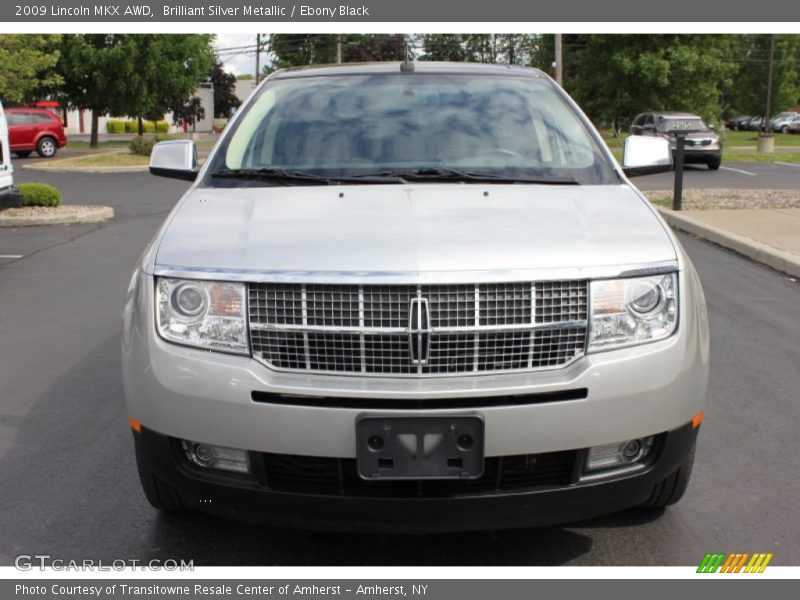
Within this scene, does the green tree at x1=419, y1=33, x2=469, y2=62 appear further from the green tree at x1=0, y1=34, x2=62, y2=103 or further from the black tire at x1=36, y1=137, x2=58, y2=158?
the green tree at x1=0, y1=34, x2=62, y2=103

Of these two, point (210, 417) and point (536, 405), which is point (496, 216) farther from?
point (210, 417)

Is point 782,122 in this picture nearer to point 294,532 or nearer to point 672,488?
point 672,488

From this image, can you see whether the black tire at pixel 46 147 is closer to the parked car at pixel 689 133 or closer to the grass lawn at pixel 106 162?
the grass lawn at pixel 106 162

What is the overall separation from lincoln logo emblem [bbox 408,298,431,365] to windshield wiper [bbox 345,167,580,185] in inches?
41.2

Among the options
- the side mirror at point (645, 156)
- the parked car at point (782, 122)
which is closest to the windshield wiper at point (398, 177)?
the side mirror at point (645, 156)

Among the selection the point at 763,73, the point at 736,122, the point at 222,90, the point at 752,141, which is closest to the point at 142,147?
the point at 752,141

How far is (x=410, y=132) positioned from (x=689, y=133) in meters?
24.9

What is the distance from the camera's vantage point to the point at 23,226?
13.9 metres

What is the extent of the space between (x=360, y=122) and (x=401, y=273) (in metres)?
1.55

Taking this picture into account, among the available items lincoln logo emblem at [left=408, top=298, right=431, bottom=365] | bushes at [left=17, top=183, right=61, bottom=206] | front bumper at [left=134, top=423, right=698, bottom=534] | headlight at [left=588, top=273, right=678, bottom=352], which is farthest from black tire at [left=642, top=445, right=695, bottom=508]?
bushes at [left=17, top=183, right=61, bottom=206]

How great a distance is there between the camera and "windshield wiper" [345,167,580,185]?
148 inches

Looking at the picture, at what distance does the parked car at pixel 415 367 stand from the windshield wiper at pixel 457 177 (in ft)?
1.79

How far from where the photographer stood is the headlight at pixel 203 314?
116 inches

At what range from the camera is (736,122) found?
96125 millimetres
